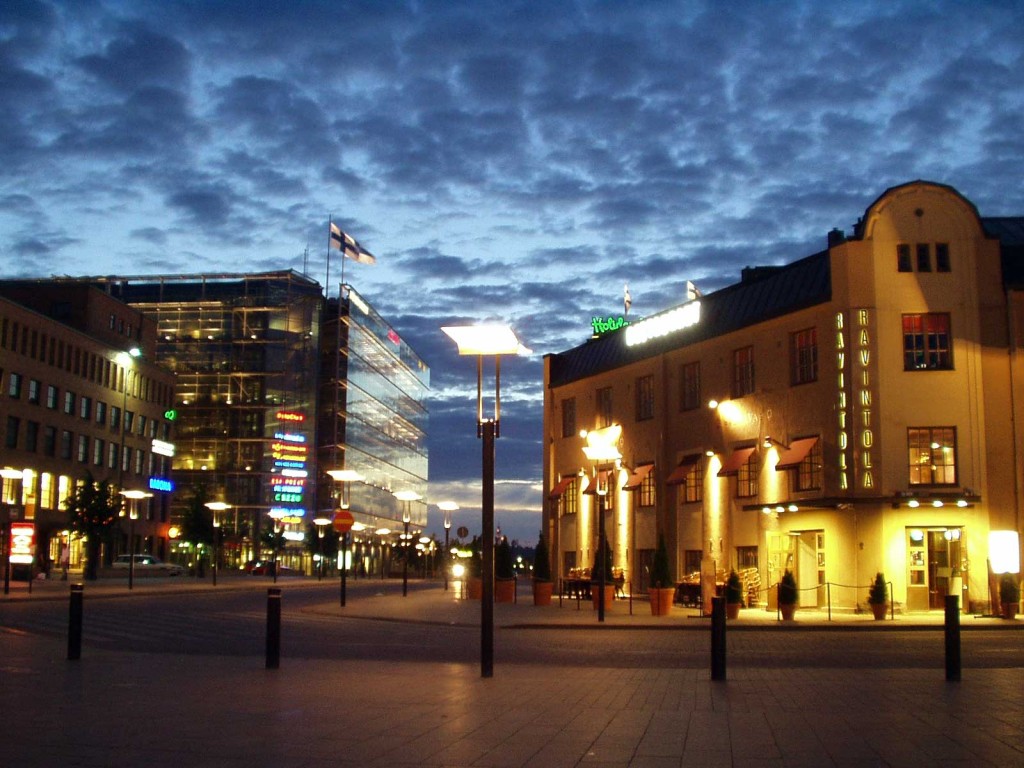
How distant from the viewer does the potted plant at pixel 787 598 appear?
31891 mm

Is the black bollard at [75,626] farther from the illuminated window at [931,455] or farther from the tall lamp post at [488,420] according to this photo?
the illuminated window at [931,455]

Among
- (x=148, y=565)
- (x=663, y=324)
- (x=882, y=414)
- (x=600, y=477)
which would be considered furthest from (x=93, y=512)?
(x=882, y=414)

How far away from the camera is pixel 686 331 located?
1777 inches

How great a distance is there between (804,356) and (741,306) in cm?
431

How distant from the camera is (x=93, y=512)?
61.7 metres

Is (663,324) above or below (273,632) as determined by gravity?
above

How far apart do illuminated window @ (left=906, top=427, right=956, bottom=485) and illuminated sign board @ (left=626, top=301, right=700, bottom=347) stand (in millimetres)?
11330

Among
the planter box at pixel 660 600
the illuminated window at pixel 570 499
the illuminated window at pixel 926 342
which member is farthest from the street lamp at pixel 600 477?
the illuminated window at pixel 926 342

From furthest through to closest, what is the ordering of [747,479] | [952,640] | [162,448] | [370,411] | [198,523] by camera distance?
1. [370,411]
2. [162,448]
3. [198,523]
4. [747,479]
5. [952,640]

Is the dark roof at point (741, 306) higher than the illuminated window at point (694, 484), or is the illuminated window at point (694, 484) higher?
the dark roof at point (741, 306)

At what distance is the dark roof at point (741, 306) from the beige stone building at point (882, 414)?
12cm

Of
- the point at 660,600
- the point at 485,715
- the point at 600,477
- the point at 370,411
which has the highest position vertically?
the point at 370,411

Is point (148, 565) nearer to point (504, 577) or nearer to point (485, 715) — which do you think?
point (504, 577)

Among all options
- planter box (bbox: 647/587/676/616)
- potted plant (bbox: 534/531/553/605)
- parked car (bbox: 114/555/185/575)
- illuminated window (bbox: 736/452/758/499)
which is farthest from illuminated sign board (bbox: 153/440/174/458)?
planter box (bbox: 647/587/676/616)
